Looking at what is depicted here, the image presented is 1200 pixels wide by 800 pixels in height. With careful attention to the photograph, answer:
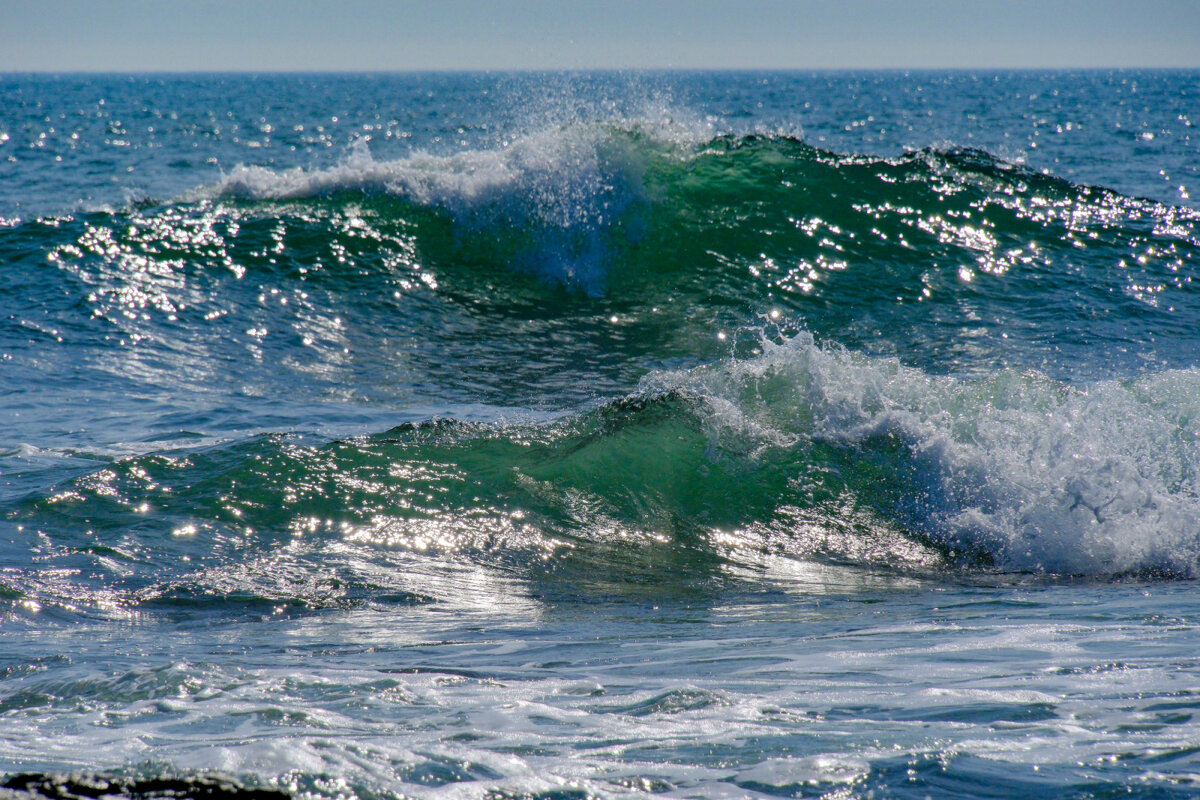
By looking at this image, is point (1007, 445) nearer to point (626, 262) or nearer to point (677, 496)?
point (677, 496)

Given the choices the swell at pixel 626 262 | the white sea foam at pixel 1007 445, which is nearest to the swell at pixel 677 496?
the white sea foam at pixel 1007 445

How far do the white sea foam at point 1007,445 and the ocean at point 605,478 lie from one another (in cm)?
3

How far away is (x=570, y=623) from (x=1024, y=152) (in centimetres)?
2864

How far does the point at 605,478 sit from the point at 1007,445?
2.43 metres

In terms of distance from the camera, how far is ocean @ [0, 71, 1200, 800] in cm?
260

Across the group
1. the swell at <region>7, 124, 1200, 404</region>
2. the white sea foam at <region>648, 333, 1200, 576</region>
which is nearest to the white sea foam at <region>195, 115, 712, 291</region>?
the swell at <region>7, 124, 1200, 404</region>

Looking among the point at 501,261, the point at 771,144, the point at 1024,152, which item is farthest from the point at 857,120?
the point at 501,261

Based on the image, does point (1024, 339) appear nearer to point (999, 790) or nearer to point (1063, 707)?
point (1063, 707)

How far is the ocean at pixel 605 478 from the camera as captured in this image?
2602 mm

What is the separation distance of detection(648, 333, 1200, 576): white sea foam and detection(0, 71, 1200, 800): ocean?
27 mm

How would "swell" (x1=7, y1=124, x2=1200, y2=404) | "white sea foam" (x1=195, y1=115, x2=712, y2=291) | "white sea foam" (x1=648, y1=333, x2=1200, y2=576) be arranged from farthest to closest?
1. "white sea foam" (x1=195, y1=115, x2=712, y2=291)
2. "swell" (x1=7, y1=124, x2=1200, y2=404)
3. "white sea foam" (x1=648, y1=333, x2=1200, y2=576)

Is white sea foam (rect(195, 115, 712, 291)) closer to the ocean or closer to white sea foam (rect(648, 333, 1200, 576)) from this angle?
the ocean

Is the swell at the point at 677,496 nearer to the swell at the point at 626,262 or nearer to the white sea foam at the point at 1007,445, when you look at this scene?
the white sea foam at the point at 1007,445

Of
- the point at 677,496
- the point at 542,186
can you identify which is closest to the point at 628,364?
the point at 677,496
